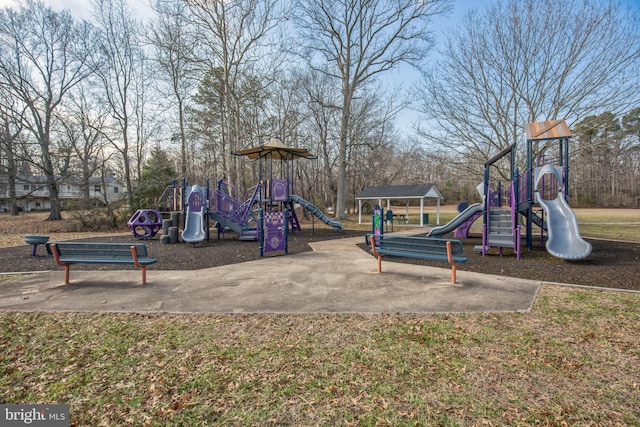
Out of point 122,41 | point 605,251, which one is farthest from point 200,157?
point 605,251

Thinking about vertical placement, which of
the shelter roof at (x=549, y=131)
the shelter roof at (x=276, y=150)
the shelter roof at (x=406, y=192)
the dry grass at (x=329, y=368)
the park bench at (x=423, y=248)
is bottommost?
the dry grass at (x=329, y=368)

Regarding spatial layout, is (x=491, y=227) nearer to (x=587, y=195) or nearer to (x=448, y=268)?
(x=448, y=268)

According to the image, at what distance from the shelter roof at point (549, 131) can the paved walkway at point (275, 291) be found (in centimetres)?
619

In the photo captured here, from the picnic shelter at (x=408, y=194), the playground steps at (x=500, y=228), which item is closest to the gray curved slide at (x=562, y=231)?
the playground steps at (x=500, y=228)

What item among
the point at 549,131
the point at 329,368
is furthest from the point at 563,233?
the point at 329,368

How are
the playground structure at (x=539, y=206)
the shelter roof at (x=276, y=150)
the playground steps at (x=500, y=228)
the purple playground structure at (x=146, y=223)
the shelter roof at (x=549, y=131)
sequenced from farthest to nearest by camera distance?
1. the purple playground structure at (x=146, y=223)
2. the shelter roof at (x=276, y=150)
3. the shelter roof at (x=549, y=131)
4. the playground steps at (x=500, y=228)
5. the playground structure at (x=539, y=206)

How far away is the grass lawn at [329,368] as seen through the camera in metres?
2.33

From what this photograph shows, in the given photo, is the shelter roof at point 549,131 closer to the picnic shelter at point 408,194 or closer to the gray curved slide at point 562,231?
the gray curved slide at point 562,231

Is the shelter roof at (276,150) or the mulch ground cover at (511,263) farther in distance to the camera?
the shelter roof at (276,150)

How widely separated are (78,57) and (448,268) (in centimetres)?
3144

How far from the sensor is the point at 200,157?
3306cm

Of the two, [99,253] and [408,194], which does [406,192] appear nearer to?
[408,194]

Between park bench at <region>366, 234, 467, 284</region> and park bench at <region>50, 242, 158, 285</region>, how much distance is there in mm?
4733

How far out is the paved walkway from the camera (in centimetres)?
466
